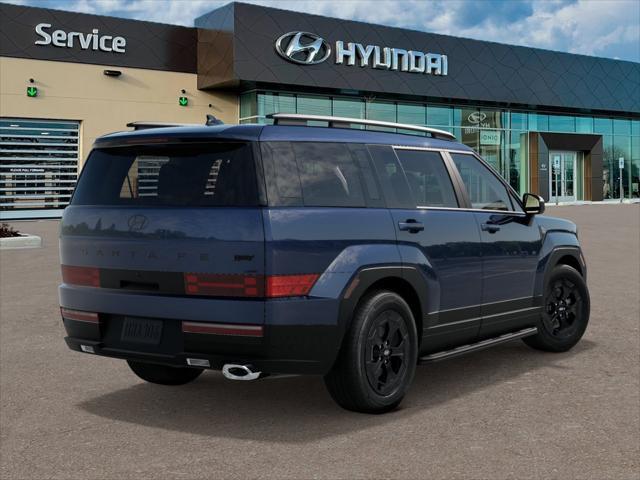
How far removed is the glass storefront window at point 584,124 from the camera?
48.9 meters

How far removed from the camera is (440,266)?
563 cm

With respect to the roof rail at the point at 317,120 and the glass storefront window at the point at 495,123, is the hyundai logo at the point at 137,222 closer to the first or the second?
the roof rail at the point at 317,120

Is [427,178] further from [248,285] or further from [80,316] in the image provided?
[80,316]

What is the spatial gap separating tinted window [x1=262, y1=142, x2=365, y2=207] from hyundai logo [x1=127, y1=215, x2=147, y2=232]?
0.83 m

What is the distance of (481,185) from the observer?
21.5 ft

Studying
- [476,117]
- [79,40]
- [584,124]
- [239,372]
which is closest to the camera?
[239,372]

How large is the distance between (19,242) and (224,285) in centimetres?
1583

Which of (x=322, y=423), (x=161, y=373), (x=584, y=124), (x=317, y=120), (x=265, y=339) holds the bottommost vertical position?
(x=322, y=423)

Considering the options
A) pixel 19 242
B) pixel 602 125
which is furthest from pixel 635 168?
pixel 19 242

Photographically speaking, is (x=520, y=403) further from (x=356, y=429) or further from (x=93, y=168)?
(x=93, y=168)

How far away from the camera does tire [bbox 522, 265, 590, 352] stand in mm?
7062

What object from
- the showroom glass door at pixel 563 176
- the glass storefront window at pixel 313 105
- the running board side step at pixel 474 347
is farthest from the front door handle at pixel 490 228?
the showroom glass door at pixel 563 176

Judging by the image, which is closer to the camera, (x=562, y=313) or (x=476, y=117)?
(x=562, y=313)

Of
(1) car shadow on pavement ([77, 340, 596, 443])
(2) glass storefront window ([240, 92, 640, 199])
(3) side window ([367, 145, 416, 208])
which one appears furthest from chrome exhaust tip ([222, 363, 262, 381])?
(2) glass storefront window ([240, 92, 640, 199])
